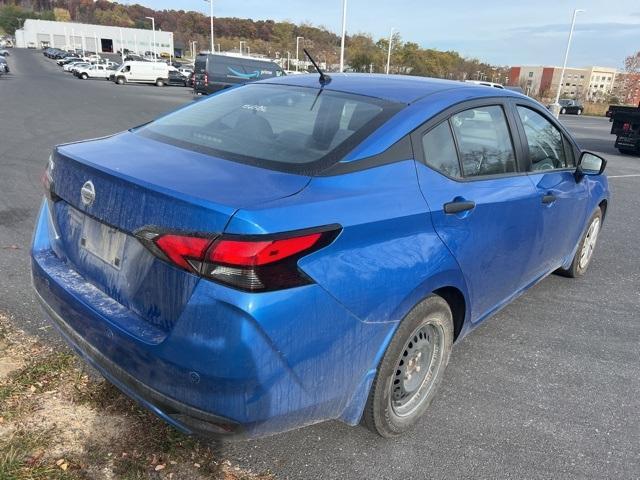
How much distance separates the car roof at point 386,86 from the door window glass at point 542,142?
23 cm

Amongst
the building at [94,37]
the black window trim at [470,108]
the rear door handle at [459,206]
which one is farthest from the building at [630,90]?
the building at [94,37]

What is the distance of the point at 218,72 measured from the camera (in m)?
29.7

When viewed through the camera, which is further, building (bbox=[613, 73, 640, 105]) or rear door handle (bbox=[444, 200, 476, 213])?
building (bbox=[613, 73, 640, 105])

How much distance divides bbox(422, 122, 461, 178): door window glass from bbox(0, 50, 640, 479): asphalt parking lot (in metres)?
1.34

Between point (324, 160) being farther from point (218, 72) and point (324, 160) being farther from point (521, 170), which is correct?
point (218, 72)

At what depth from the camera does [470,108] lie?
2912 millimetres

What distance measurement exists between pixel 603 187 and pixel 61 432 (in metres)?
4.68

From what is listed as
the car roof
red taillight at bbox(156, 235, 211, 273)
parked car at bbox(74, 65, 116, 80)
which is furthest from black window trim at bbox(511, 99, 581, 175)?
parked car at bbox(74, 65, 116, 80)

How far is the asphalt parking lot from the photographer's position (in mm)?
2457

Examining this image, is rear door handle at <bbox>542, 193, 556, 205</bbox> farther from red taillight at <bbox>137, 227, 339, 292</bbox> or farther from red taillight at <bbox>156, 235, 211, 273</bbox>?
red taillight at <bbox>156, 235, 211, 273</bbox>

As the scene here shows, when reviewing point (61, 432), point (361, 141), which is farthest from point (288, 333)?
point (61, 432)

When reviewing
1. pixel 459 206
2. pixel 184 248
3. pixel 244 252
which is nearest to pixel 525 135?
pixel 459 206

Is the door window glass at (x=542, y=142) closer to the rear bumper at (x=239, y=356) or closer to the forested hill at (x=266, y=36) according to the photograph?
the rear bumper at (x=239, y=356)

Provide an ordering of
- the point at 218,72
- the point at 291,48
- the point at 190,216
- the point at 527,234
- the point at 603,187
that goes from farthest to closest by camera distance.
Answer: the point at 291,48 < the point at 218,72 < the point at 603,187 < the point at 527,234 < the point at 190,216
